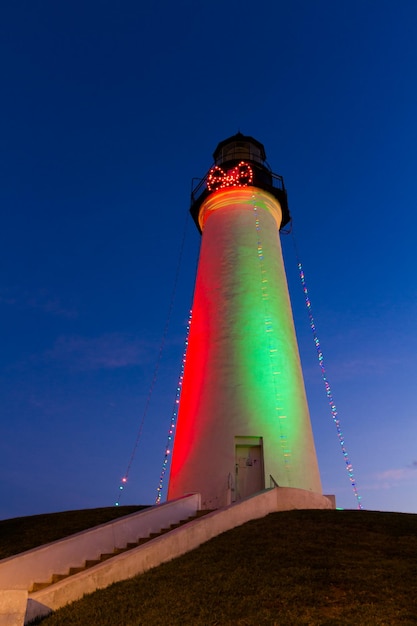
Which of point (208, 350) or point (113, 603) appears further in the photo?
point (208, 350)

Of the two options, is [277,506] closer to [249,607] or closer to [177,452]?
[177,452]

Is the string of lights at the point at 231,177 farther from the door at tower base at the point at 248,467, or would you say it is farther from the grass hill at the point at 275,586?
the grass hill at the point at 275,586

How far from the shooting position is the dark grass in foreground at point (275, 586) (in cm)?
609

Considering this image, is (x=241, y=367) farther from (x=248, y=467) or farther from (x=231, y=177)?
(x=231, y=177)

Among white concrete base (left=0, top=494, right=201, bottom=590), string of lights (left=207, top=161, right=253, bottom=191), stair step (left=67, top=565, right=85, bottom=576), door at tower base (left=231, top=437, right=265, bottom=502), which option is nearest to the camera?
white concrete base (left=0, top=494, right=201, bottom=590)

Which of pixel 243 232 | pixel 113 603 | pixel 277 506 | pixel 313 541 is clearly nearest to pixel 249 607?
pixel 113 603

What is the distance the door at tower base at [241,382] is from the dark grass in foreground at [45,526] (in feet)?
7.73

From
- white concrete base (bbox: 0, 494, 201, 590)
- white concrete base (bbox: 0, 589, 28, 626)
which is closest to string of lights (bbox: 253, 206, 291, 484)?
white concrete base (bbox: 0, 494, 201, 590)

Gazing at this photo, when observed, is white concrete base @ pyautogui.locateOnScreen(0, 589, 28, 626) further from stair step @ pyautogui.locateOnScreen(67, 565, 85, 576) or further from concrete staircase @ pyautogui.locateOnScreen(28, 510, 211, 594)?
stair step @ pyautogui.locateOnScreen(67, 565, 85, 576)

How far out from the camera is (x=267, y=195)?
64.0 ft

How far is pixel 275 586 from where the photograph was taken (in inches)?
275

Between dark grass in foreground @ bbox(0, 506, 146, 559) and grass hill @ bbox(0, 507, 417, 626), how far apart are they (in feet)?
12.4

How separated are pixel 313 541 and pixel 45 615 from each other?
4.75 metres

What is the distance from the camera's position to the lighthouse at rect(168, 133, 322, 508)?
14.7 metres
